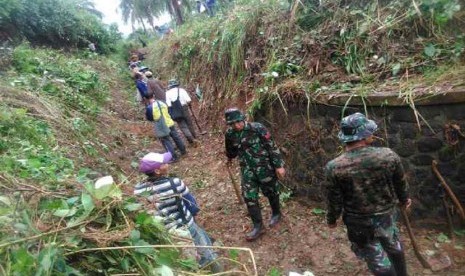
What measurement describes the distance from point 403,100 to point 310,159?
1593 millimetres

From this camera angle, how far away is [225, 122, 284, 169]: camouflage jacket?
4797 millimetres

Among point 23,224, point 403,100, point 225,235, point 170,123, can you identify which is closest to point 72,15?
point 170,123

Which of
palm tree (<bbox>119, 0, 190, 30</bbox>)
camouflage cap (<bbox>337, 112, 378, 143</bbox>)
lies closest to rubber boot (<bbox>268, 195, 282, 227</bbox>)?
camouflage cap (<bbox>337, 112, 378, 143</bbox>)

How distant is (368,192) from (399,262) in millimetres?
769

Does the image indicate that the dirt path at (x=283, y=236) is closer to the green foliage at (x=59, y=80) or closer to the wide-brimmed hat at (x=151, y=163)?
the wide-brimmed hat at (x=151, y=163)

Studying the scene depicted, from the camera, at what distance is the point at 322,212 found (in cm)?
545

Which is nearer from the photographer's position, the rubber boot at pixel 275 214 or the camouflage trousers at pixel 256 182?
the camouflage trousers at pixel 256 182

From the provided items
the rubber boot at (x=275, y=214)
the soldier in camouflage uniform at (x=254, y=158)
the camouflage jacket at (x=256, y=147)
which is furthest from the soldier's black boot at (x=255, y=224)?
the camouflage jacket at (x=256, y=147)

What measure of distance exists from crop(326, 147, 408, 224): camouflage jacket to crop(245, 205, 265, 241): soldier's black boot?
1.75m

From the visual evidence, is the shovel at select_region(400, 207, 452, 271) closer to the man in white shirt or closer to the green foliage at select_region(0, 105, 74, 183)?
the green foliage at select_region(0, 105, 74, 183)

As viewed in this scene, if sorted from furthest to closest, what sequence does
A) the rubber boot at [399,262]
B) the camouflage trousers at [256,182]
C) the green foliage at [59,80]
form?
the green foliage at [59,80] → the camouflage trousers at [256,182] → the rubber boot at [399,262]

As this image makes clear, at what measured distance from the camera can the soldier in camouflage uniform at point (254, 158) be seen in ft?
15.7

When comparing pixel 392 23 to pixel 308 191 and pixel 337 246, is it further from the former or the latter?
pixel 337 246

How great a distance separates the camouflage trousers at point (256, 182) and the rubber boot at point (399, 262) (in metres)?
1.79
